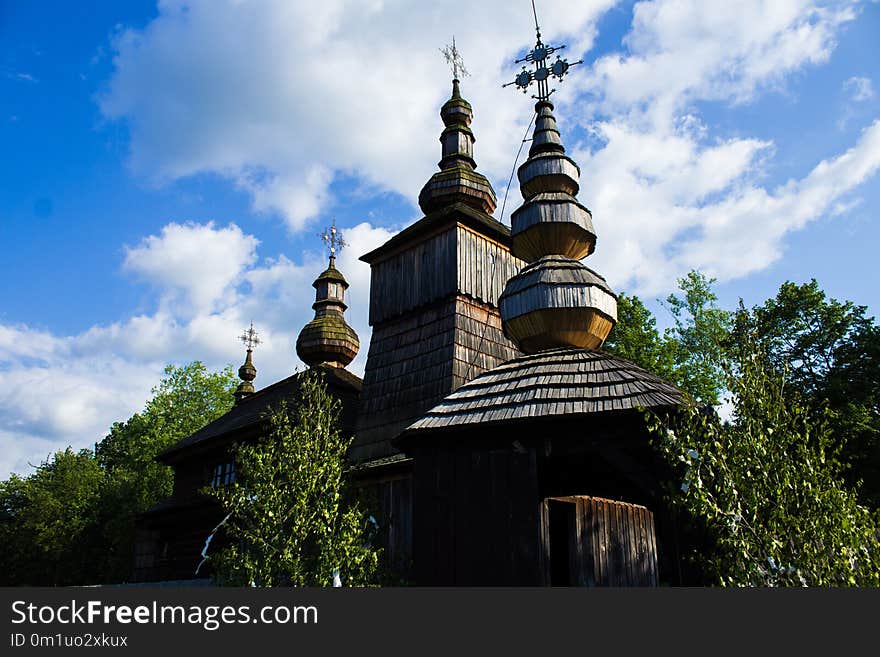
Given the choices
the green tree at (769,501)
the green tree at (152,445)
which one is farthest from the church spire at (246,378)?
the green tree at (769,501)

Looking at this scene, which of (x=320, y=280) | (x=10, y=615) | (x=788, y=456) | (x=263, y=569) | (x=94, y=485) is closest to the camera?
(x=10, y=615)

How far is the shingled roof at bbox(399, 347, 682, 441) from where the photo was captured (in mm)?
8594

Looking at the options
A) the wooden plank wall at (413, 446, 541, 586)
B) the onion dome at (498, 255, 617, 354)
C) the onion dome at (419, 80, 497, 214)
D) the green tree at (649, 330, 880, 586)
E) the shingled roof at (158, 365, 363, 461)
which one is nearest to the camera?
the green tree at (649, 330, 880, 586)

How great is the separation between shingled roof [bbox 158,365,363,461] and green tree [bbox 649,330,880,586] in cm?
1146

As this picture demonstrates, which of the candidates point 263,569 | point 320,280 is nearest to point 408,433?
point 263,569

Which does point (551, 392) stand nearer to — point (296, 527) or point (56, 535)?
point (296, 527)

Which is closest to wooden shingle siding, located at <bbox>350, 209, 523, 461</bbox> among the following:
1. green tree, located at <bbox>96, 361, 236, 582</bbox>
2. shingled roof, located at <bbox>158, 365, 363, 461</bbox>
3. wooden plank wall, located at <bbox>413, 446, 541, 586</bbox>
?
shingled roof, located at <bbox>158, 365, 363, 461</bbox>

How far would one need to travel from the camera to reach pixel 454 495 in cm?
941

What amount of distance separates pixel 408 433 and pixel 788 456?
5.08 metres

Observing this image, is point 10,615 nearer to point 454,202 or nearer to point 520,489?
point 520,489

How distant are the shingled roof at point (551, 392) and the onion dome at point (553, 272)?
66 centimetres

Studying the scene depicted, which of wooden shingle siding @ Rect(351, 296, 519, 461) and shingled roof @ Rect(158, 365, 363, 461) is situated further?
shingled roof @ Rect(158, 365, 363, 461)

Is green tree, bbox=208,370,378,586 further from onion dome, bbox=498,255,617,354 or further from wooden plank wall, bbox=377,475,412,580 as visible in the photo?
onion dome, bbox=498,255,617,354

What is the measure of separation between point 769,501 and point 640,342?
60.2 ft
